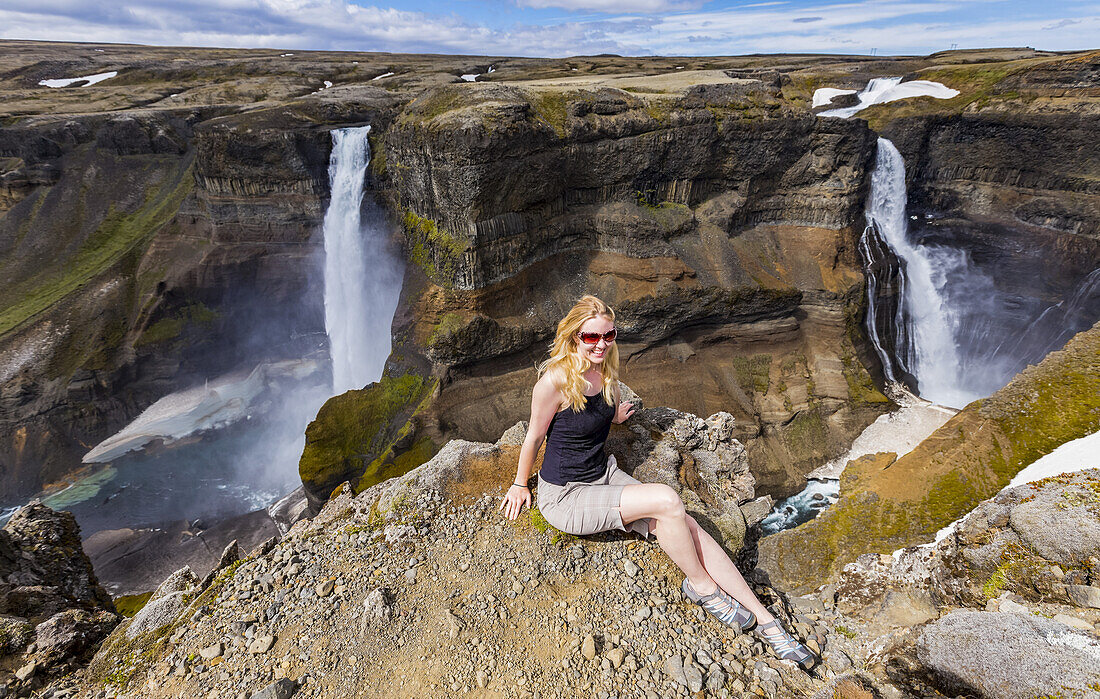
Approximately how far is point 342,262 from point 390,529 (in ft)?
86.0

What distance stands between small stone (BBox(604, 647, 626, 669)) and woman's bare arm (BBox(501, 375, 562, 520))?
68.8 inches

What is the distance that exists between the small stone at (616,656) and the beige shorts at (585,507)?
3.65 feet

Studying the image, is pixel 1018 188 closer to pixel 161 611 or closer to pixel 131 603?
pixel 161 611

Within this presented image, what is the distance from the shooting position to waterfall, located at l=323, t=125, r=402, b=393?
92.4 feet

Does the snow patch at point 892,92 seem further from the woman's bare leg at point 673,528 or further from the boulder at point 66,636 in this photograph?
the boulder at point 66,636

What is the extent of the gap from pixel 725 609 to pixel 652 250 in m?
21.1

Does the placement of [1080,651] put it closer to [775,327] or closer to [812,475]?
[812,475]

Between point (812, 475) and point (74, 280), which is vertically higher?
point (74, 280)

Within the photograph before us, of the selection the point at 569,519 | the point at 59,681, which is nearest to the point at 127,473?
the point at 59,681

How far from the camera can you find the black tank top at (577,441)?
521 cm

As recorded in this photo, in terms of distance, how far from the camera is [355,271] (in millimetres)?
28781

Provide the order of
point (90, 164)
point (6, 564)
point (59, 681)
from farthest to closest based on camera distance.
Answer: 1. point (90, 164)
2. point (6, 564)
3. point (59, 681)

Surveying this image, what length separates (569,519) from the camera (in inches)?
206

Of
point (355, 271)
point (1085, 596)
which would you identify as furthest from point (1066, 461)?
point (355, 271)
